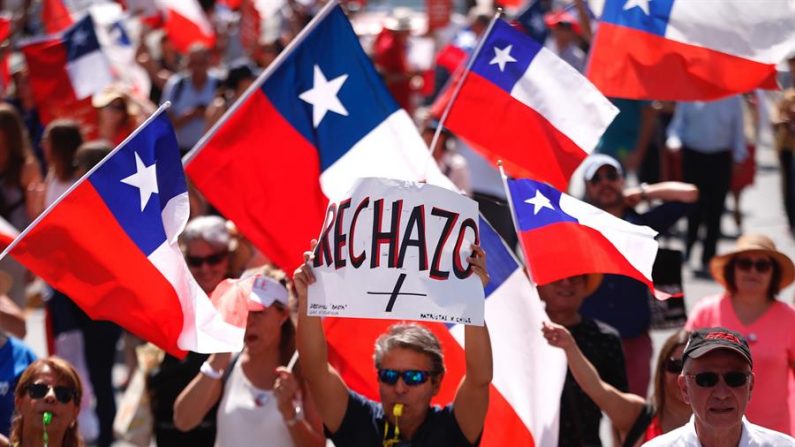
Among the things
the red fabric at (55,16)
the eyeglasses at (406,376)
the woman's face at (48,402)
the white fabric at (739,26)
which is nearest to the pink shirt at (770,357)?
the white fabric at (739,26)

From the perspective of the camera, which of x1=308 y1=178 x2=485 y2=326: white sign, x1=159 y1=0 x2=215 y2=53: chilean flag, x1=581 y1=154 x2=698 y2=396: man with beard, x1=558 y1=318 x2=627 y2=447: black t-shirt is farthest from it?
x1=159 y1=0 x2=215 y2=53: chilean flag

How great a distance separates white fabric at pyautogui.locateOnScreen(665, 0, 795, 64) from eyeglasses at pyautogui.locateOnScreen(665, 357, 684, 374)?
1.65 m

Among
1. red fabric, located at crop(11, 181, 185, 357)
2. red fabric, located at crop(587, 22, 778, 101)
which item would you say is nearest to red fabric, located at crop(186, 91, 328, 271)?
red fabric, located at crop(11, 181, 185, 357)

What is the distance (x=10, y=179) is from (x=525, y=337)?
4.54 metres

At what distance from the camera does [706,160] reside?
12883 millimetres

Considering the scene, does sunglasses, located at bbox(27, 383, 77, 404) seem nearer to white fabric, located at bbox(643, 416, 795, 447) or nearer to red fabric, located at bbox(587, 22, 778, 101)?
white fabric, located at bbox(643, 416, 795, 447)

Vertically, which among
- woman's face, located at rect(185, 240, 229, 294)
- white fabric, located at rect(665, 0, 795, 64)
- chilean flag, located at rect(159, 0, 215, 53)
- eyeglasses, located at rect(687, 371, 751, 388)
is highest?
white fabric, located at rect(665, 0, 795, 64)

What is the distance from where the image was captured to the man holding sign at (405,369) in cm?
572

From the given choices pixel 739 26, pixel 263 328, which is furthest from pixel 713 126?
pixel 263 328

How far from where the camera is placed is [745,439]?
5004mm

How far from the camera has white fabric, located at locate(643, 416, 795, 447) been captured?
4977 millimetres

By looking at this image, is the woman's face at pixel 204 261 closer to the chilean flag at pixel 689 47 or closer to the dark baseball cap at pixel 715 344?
the chilean flag at pixel 689 47

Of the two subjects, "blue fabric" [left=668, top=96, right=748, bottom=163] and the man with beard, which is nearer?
the man with beard

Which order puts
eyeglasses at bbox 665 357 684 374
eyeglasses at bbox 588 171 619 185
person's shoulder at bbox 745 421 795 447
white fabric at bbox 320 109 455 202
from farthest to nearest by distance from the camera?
eyeglasses at bbox 588 171 619 185 → white fabric at bbox 320 109 455 202 → eyeglasses at bbox 665 357 684 374 → person's shoulder at bbox 745 421 795 447
